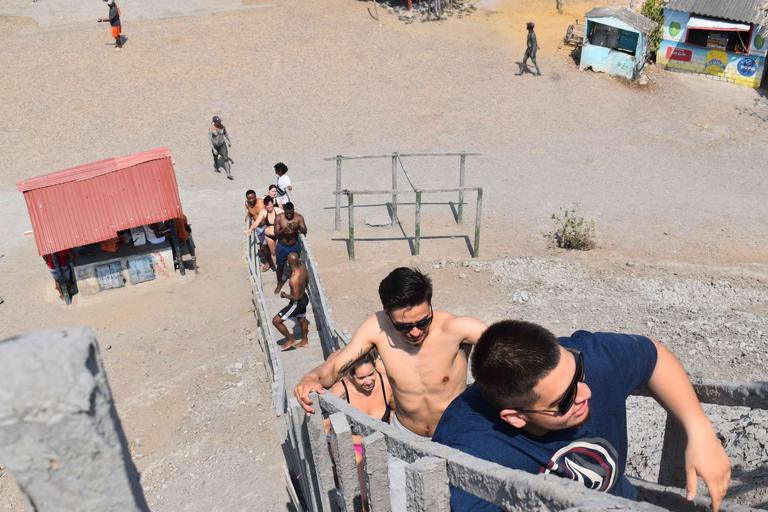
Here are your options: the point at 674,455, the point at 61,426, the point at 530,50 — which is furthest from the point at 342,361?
the point at 530,50

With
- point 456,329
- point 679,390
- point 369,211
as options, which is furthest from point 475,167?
point 679,390

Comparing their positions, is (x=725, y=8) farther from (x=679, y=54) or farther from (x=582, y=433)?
(x=582, y=433)

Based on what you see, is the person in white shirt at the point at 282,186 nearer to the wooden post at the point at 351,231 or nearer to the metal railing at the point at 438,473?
the wooden post at the point at 351,231

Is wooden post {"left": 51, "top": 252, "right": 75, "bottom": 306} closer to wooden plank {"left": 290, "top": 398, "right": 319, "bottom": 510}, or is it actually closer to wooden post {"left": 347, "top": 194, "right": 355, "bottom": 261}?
wooden post {"left": 347, "top": 194, "right": 355, "bottom": 261}

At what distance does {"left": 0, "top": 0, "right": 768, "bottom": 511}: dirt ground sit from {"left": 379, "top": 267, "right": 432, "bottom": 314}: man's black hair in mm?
2196

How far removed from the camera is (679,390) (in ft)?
7.70

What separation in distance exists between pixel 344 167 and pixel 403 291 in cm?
1212

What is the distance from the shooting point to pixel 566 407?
196 cm

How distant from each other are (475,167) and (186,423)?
31.5ft

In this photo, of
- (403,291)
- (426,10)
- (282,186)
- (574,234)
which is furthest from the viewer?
(426,10)

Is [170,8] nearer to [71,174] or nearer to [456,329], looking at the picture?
[71,174]

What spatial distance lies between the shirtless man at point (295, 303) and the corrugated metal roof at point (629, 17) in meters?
14.4

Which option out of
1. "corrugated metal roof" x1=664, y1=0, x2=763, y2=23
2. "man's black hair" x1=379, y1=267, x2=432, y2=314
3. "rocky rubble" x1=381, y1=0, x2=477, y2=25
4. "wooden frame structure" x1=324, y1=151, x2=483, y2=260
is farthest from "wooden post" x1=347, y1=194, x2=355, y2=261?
"corrugated metal roof" x1=664, y1=0, x2=763, y2=23

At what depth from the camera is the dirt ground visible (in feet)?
26.1
